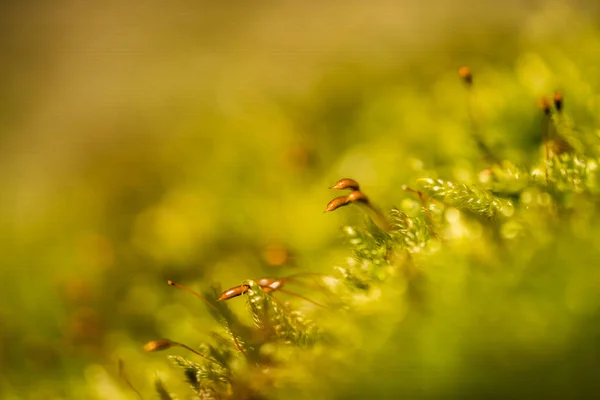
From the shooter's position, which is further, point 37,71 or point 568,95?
point 37,71

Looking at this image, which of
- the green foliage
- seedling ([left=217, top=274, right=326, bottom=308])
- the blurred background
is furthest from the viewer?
the blurred background

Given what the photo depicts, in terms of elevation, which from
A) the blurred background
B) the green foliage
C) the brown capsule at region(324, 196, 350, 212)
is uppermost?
the blurred background

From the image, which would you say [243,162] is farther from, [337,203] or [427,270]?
[427,270]

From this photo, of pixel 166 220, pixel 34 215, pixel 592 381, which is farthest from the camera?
pixel 34 215

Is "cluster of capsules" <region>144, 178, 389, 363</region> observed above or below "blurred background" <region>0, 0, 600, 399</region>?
below

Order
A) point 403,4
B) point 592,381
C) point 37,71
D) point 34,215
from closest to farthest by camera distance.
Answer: point 592,381
point 34,215
point 403,4
point 37,71

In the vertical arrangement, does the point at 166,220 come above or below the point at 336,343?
above

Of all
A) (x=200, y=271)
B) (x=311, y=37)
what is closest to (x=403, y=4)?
(x=311, y=37)

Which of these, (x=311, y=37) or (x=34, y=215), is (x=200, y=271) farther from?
(x=311, y=37)
